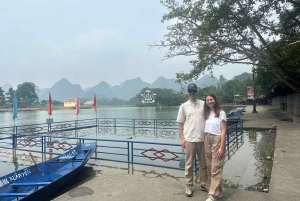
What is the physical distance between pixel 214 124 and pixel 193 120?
351mm

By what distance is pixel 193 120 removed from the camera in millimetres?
3576

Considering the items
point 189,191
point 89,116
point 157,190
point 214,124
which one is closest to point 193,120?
point 214,124

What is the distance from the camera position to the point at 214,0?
1268 centimetres

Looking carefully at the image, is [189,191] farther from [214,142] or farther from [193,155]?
[214,142]

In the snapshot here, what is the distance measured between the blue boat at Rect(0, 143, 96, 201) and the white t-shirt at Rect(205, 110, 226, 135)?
126 inches

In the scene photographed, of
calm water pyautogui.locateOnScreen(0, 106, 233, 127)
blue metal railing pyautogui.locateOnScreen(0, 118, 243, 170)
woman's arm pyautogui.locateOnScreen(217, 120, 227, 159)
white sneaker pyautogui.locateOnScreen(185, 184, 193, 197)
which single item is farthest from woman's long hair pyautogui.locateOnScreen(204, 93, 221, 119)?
calm water pyautogui.locateOnScreen(0, 106, 233, 127)

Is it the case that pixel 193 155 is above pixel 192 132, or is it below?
below

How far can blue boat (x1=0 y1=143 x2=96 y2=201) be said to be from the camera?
4.11 m

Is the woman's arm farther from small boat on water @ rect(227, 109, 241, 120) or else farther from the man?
small boat on water @ rect(227, 109, 241, 120)

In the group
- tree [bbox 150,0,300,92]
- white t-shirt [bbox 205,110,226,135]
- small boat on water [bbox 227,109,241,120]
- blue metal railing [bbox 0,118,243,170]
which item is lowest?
blue metal railing [bbox 0,118,243,170]

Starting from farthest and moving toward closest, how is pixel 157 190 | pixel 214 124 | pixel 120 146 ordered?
1. pixel 120 146
2. pixel 157 190
3. pixel 214 124

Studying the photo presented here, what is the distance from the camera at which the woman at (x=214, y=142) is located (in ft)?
10.8

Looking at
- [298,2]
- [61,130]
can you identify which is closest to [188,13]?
[298,2]

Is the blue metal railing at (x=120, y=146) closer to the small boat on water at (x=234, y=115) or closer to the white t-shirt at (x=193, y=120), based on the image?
the white t-shirt at (x=193, y=120)
